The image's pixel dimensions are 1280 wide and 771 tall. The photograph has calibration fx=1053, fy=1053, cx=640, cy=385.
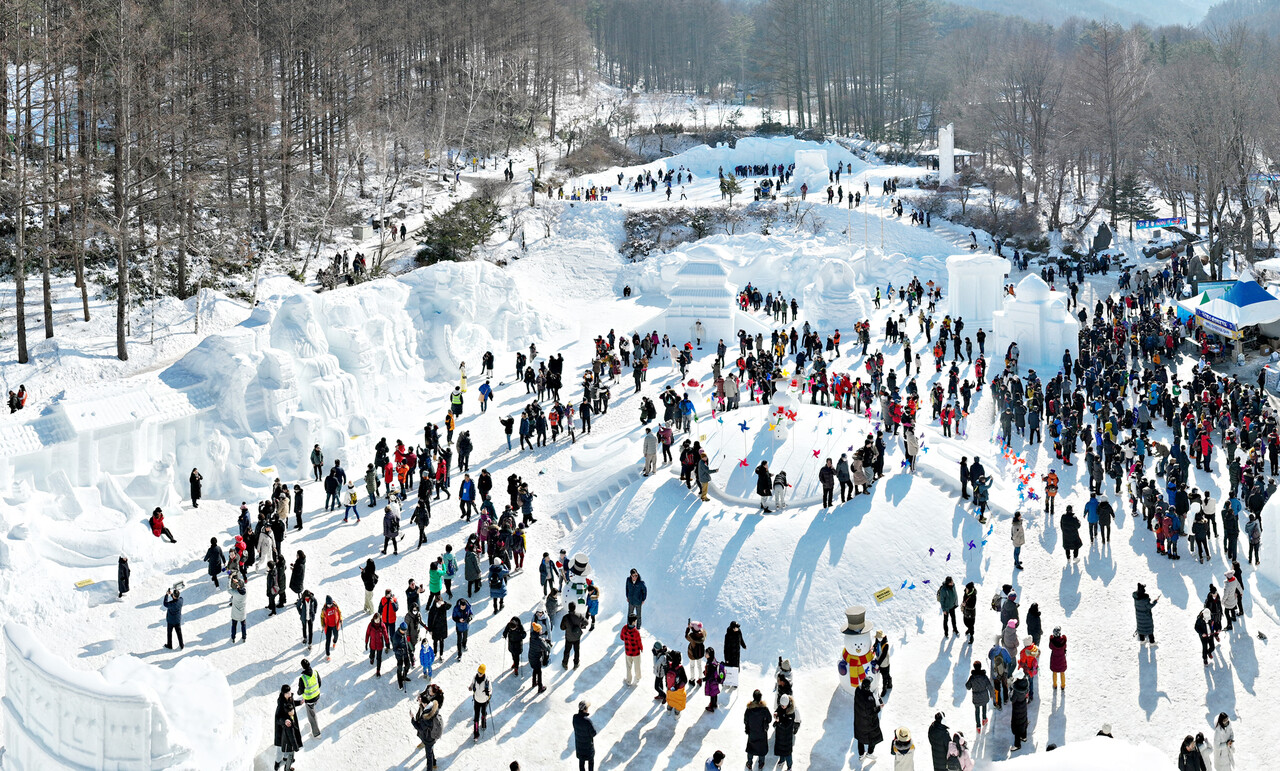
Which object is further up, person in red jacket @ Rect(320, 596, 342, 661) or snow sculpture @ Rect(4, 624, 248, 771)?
snow sculpture @ Rect(4, 624, 248, 771)

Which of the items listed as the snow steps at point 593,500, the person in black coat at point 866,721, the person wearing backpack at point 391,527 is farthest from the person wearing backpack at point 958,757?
the person wearing backpack at point 391,527

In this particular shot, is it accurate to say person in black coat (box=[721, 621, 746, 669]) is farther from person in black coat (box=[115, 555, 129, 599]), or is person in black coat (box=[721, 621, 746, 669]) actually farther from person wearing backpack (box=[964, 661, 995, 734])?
person in black coat (box=[115, 555, 129, 599])

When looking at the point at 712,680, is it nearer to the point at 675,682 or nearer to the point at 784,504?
the point at 675,682

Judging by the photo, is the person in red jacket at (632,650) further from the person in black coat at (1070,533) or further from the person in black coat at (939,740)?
the person in black coat at (1070,533)

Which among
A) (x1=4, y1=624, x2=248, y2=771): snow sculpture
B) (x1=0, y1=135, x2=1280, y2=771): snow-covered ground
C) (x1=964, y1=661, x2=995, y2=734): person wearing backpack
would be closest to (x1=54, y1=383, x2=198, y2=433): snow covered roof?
(x1=0, y1=135, x2=1280, y2=771): snow-covered ground

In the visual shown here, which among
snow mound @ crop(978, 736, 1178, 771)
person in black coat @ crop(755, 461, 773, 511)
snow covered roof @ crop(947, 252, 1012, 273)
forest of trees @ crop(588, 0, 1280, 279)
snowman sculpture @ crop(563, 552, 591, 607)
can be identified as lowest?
snowman sculpture @ crop(563, 552, 591, 607)

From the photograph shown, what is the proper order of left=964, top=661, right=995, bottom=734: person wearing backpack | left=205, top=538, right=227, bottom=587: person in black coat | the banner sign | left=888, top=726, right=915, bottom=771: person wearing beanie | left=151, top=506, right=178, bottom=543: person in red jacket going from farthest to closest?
the banner sign < left=151, top=506, right=178, bottom=543: person in red jacket < left=205, top=538, right=227, bottom=587: person in black coat < left=964, top=661, right=995, bottom=734: person wearing backpack < left=888, top=726, right=915, bottom=771: person wearing beanie

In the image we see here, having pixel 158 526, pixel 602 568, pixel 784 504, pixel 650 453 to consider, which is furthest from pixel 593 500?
pixel 158 526
